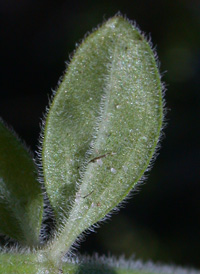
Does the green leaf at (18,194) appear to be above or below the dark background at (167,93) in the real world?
above

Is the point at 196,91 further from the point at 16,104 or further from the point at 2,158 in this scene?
the point at 2,158

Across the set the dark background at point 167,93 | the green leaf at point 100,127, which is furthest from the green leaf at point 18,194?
the dark background at point 167,93

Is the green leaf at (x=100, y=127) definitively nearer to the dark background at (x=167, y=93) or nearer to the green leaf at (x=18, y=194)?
the green leaf at (x=18, y=194)

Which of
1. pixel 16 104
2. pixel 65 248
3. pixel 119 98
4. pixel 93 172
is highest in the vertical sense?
pixel 119 98

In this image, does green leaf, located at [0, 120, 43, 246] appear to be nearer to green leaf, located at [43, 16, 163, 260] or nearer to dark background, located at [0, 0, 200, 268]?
green leaf, located at [43, 16, 163, 260]

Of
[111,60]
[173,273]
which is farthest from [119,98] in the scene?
[173,273]

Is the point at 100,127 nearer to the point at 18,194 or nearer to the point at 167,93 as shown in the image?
the point at 18,194

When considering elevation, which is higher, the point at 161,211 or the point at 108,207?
the point at 108,207
